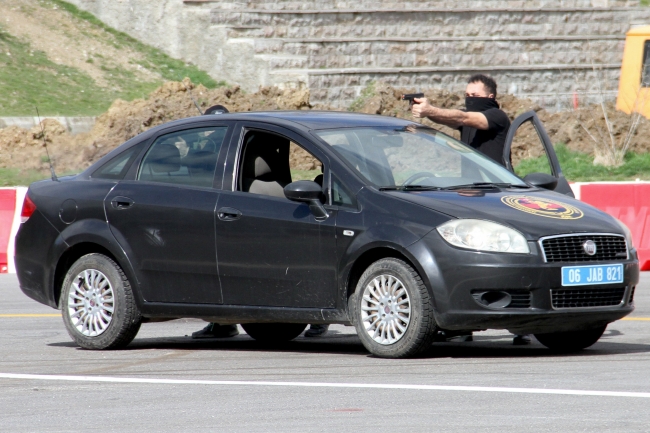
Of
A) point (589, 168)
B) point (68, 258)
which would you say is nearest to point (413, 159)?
point (68, 258)

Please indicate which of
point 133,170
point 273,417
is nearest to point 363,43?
point 133,170

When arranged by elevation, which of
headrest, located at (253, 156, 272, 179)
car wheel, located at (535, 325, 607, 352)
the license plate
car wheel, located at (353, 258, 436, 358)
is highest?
headrest, located at (253, 156, 272, 179)

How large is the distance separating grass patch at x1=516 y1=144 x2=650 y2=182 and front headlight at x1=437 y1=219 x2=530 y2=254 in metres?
17.8

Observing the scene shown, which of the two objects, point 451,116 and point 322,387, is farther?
point 451,116

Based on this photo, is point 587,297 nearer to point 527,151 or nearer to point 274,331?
point 274,331

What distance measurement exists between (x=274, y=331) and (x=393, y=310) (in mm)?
1927

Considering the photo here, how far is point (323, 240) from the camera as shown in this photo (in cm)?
826

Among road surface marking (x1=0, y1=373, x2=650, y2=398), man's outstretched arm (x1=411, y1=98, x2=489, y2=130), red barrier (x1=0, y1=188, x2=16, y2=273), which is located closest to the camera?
road surface marking (x1=0, y1=373, x2=650, y2=398)

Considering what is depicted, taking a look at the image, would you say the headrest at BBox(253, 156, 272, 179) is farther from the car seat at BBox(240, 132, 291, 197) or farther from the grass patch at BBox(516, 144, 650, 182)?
the grass patch at BBox(516, 144, 650, 182)

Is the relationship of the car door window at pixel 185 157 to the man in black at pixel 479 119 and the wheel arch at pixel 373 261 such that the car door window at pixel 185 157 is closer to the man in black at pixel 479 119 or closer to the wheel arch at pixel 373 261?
the wheel arch at pixel 373 261

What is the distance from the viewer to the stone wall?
32594 mm

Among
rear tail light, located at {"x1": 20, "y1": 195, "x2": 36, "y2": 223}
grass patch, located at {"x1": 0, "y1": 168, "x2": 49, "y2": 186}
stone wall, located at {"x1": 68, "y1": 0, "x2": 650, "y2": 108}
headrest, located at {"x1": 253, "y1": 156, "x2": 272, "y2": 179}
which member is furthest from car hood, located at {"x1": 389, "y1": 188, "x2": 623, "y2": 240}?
stone wall, located at {"x1": 68, "y1": 0, "x2": 650, "y2": 108}

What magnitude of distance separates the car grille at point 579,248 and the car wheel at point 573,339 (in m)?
0.71

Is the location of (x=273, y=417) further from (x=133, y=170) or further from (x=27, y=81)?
(x=27, y=81)
